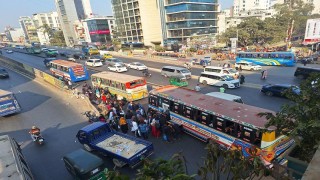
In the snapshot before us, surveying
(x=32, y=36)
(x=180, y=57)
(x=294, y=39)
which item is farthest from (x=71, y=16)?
(x=294, y=39)

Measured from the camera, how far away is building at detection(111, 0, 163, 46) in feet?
277

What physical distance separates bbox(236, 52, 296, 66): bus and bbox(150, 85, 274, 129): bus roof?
82.4 feet

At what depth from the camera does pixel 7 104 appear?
21656 millimetres

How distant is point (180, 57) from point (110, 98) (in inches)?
1377

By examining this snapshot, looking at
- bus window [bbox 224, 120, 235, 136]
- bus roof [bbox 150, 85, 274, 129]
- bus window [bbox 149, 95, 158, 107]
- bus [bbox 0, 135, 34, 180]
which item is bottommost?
bus window [bbox 149, 95, 158, 107]

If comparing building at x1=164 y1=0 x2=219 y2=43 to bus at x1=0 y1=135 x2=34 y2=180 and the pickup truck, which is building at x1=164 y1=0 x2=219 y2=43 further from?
bus at x1=0 y1=135 x2=34 y2=180

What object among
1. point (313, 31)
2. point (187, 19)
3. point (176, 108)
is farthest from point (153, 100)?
point (187, 19)

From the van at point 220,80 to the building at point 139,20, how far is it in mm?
61123

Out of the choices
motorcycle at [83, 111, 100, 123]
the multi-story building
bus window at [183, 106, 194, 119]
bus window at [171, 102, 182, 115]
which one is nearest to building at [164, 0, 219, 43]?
motorcycle at [83, 111, 100, 123]

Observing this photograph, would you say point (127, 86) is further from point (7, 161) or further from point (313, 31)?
point (313, 31)

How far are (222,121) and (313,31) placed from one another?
51.7m

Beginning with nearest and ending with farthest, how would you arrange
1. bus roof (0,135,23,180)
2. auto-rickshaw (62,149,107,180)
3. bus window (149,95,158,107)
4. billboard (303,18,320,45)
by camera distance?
bus roof (0,135,23,180) < auto-rickshaw (62,149,107,180) < bus window (149,95,158,107) < billboard (303,18,320,45)

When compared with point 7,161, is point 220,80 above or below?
below

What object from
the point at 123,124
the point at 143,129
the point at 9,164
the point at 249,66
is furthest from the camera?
the point at 249,66
